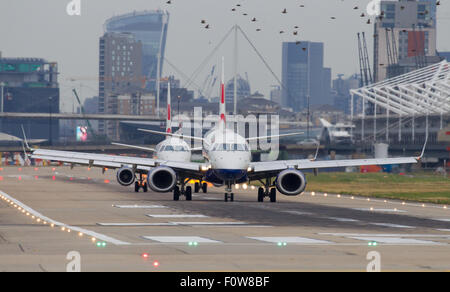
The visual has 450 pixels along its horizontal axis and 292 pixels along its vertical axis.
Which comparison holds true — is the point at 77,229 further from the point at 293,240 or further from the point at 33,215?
the point at 33,215

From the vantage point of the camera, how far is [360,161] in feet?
185

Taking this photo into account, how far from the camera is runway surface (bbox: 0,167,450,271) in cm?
2150

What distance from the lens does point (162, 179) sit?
5272 cm

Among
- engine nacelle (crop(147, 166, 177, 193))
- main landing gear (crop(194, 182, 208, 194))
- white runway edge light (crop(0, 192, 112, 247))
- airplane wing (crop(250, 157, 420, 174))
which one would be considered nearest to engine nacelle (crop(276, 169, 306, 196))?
airplane wing (crop(250, 157, 420, 174))

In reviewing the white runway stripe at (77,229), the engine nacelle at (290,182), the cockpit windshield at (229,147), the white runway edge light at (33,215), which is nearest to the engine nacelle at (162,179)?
the cockpit windshield at (229,147)

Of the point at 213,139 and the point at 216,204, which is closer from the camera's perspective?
the point at 216,204

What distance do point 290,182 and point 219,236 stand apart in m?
23.5

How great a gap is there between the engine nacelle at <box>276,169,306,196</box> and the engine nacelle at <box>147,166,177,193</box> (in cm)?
565

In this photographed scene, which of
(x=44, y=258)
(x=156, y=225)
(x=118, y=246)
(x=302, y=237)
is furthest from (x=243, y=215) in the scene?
(x=44, y=258)

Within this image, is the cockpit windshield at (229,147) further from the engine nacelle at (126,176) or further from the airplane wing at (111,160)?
the engine nacelle at (126,176)

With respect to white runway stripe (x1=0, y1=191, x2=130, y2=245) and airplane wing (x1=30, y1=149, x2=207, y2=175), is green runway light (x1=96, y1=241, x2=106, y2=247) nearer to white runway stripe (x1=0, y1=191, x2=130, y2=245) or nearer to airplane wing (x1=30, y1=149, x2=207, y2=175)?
white runway stripe (x1=0, y1=191, x2=130, y2=245)

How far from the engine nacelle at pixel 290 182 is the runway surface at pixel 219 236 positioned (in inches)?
58.4

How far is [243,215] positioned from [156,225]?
290 inches
